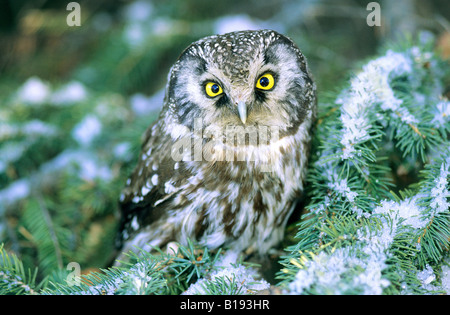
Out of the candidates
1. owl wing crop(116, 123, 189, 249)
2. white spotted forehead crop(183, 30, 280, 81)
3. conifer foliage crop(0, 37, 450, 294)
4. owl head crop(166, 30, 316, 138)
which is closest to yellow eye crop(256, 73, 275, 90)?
owl head crop(166, 30, 316, 138)

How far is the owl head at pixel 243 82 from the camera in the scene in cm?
165

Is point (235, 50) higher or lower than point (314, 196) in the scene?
higher

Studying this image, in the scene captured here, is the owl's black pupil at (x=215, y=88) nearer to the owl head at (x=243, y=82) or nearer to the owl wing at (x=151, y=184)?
the owl head at (x=243, y=82)

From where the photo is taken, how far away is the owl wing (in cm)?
191

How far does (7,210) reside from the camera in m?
2.22

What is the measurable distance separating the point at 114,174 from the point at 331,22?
2.20 m

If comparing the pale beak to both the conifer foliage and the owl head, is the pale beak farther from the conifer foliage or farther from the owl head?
the conifer foliage

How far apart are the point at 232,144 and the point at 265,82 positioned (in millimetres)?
312

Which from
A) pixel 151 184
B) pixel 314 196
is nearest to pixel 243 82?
pixel 314 196

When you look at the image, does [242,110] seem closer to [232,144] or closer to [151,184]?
[232,144]

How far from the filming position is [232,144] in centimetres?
183

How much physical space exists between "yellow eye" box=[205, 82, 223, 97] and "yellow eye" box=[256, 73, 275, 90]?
17 cm

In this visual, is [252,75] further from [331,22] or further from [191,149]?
[331,22]

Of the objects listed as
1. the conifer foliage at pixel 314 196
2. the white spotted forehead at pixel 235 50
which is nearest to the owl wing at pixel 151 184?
the conifer foliage at pixel 314 196
